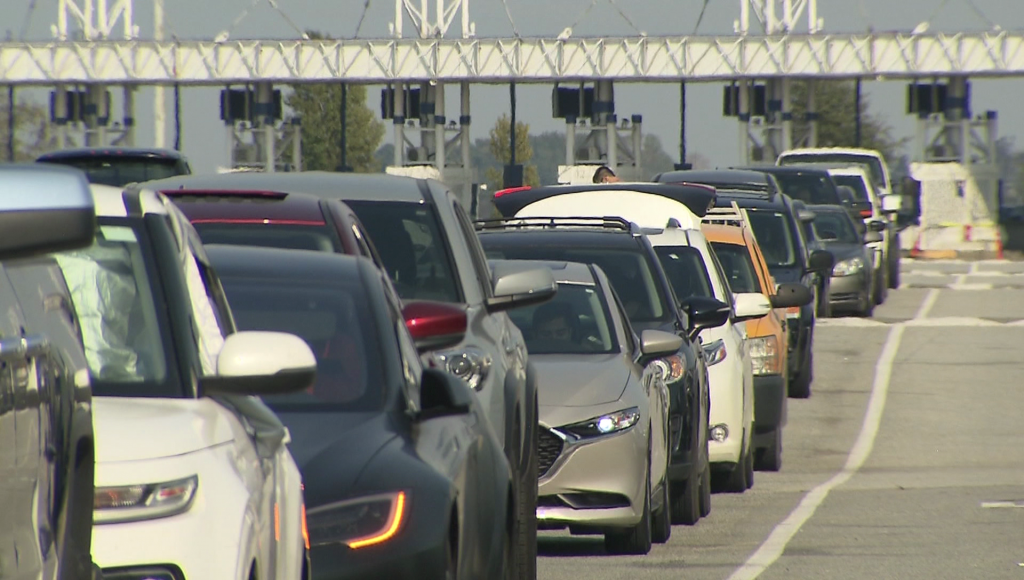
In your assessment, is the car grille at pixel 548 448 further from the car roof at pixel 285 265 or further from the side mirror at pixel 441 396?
the side mirror at pixel 441 396

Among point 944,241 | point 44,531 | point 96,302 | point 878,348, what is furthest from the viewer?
point 944,241

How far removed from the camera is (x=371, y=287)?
22.8ft

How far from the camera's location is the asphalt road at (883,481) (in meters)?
10.8

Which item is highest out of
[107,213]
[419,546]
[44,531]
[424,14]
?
[424,14]

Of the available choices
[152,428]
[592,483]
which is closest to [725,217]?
[592,483]

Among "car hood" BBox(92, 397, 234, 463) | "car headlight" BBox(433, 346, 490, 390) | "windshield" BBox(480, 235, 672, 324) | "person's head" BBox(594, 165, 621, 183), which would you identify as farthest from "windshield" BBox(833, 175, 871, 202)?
"car hood" BBox(92, 397, 234, 463)

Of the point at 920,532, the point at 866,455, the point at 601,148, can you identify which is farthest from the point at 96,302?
Answer: the point at 601,148

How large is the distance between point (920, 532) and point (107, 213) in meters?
7.74

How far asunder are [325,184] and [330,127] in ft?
385

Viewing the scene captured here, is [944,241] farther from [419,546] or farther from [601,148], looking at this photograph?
[419,546]

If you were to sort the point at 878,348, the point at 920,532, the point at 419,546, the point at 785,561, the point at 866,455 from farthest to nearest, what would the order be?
the point at 878,348
the point at 866,455
the point at 920,532
the point at 785,561
the point at 419,546

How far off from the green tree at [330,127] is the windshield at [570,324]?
4427 inches

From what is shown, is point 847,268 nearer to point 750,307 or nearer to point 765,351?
point 765,351

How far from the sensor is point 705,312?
1305 centimetres
